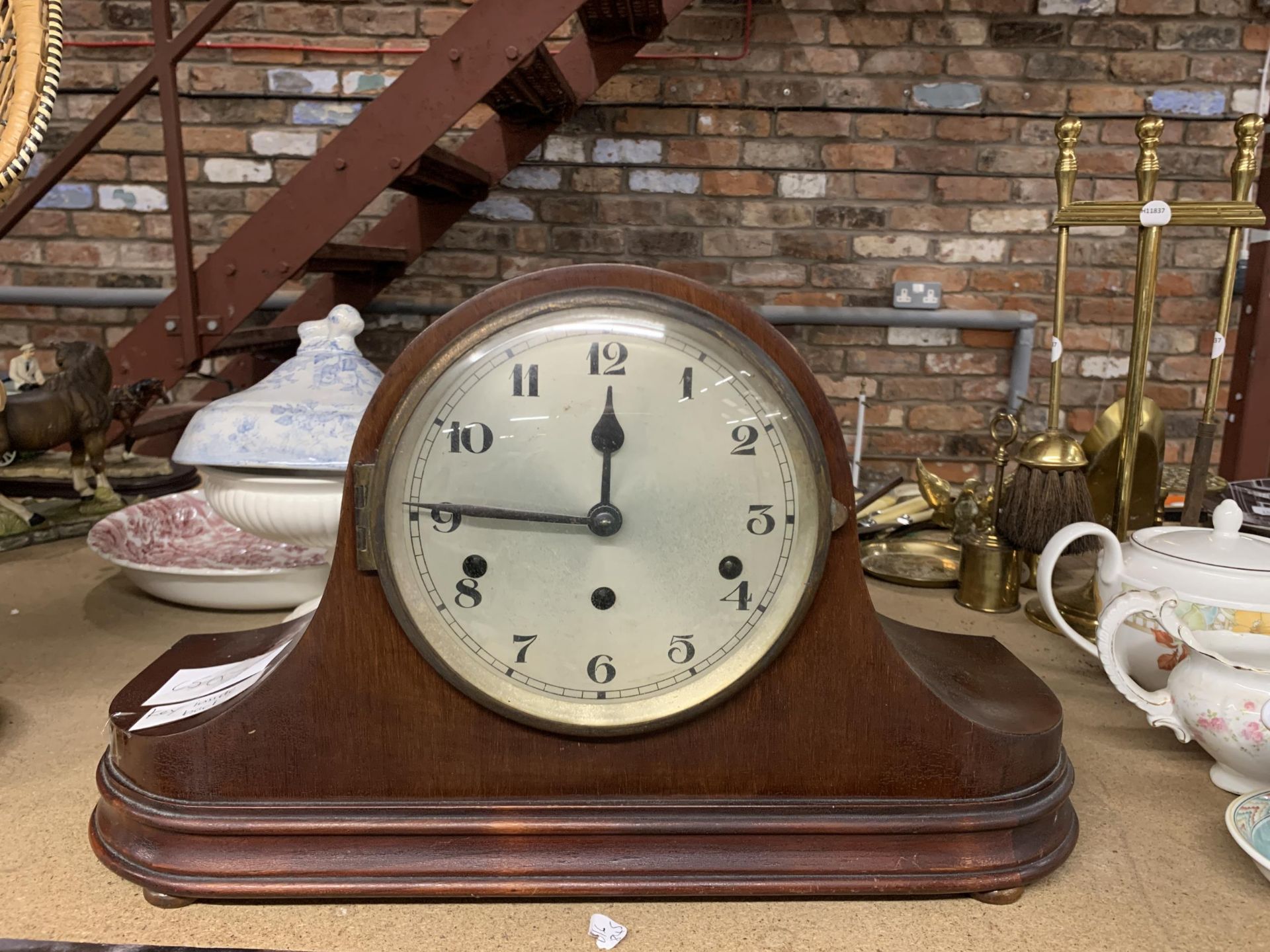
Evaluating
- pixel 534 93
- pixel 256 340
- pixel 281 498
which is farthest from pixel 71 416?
pixel 534 93

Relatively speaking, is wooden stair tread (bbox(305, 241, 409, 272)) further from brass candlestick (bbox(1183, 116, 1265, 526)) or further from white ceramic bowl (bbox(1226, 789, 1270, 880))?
white ceramic bowl (bbox(1226, 789, 1270, 880))

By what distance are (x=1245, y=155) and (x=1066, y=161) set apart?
0.19 metres

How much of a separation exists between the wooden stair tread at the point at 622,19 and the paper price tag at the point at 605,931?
1767 millimetres

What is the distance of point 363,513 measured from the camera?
654 mm

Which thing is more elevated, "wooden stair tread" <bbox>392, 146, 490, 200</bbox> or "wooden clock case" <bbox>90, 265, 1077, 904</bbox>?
"wooden stair tread" <bbox>392, 146, 490, 200</bbox>

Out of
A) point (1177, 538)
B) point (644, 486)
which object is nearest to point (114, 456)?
point (644, 486)

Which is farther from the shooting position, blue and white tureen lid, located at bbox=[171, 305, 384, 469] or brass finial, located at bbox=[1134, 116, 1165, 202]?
brass finial, located at bbox=[1134, 116, 1165, 202]

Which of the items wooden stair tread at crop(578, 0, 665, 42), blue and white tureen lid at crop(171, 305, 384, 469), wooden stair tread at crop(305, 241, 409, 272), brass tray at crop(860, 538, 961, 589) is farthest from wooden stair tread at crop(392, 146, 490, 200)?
brass tray at crop(860, 538, 961, 589)

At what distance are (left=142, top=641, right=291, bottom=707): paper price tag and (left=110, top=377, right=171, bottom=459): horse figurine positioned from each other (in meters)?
1.11

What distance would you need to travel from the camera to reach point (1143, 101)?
91.4 inches

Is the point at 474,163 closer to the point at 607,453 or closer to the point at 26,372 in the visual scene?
the point at 26,372

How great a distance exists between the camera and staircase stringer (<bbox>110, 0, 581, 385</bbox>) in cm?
168

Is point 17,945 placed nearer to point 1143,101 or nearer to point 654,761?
point 654,761

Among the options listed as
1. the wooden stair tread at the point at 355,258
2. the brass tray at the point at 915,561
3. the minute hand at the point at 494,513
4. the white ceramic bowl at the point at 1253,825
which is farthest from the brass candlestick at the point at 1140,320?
the wooden stair tread at the point at 355,258
